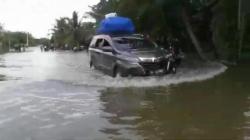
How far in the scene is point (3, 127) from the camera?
7902 millimetres

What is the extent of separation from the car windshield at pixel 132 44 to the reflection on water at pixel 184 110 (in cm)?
246

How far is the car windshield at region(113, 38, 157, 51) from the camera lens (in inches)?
592

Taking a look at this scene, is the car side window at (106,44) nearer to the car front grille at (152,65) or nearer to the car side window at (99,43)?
the car side window at (99,43)

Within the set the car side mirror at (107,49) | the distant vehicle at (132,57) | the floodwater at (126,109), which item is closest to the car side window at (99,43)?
the distant vehicle at (132,57)

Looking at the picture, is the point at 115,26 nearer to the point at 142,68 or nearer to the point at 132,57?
the point at 132,57

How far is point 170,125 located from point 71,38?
233ft

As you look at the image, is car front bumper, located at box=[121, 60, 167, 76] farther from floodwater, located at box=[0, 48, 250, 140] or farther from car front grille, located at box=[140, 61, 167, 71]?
floodwater, located at box=[0, 48, 250, 140]

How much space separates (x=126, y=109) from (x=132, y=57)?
15.7ft

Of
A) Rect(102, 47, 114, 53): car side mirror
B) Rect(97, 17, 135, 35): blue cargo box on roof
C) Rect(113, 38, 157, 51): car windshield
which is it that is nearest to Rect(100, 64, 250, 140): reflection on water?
Rect(113, 38, 157, 51): car windshield

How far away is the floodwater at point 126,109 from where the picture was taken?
732 cm

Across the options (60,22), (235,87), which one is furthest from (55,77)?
(60,22)

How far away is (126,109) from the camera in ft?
30.8

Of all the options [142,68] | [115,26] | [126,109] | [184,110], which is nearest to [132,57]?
[142,68]

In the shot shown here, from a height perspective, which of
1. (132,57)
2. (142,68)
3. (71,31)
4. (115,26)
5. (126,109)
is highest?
(71,31)
